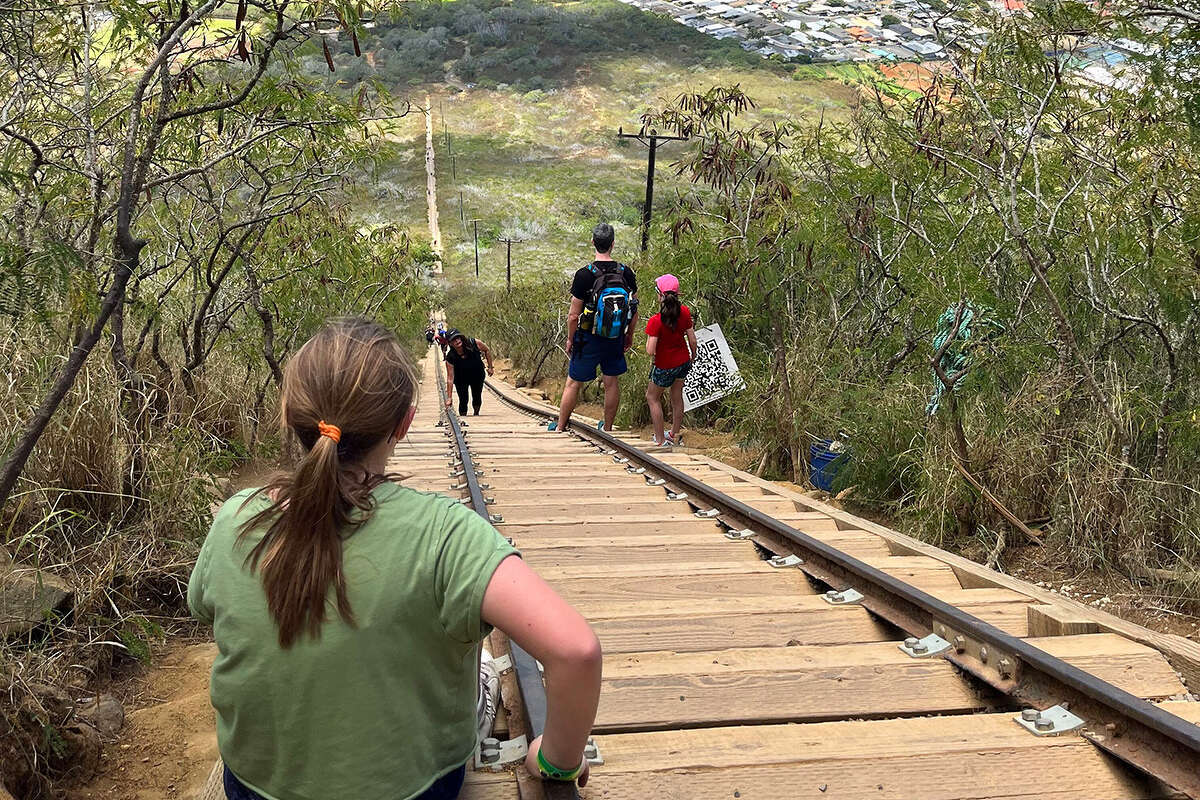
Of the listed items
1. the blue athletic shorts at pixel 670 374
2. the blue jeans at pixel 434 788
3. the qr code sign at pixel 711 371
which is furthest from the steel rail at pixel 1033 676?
the qr code sign at pixel 711 371

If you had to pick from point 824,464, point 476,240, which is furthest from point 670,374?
point 476,240

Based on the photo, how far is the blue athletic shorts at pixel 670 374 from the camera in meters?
8.89

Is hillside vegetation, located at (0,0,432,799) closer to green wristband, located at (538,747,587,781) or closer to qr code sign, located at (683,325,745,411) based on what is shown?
green wristband, located at (538,747,587,781)

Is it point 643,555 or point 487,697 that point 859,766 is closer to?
point 487,697

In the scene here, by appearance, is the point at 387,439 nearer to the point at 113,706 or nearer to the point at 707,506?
the point at 113,706

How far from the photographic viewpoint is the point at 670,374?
891 centimetres

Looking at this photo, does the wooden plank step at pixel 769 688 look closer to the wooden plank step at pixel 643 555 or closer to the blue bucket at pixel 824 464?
the wooden plank step at pixel 643 555

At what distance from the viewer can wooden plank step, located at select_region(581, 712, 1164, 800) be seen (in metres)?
2.23

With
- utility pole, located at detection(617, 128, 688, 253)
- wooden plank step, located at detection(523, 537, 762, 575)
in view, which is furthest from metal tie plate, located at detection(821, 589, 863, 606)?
utility pole, located at detection(617, 128, 688, 253)

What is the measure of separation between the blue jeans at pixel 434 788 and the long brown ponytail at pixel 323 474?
1.44 ft

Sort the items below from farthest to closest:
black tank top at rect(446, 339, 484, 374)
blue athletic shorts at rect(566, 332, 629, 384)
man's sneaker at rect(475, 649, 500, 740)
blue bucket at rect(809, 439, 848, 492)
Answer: black tank top at rect(446, 339, 484, 374) → blue athletic shorts at rect(566, 332, 629, 384) → blue bucket at rect(809, 439, 848, 492) → man's sneaker at rect(475, 649, 500, 740)

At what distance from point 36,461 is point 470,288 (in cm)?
5370

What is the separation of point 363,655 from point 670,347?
23.4 ft

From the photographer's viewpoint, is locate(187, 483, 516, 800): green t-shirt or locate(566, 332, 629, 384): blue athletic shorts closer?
locate(187, 483, 516, 800): green t-shirt
